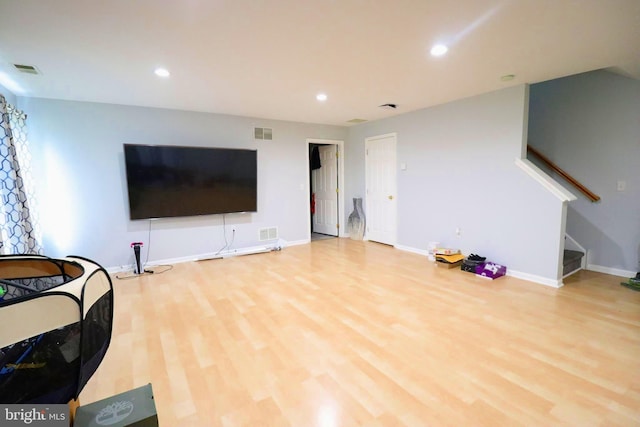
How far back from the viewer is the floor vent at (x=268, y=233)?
5.45 meters

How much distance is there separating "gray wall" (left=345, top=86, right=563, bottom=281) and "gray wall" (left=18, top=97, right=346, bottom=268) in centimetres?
267

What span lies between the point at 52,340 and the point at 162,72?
2.83 meters

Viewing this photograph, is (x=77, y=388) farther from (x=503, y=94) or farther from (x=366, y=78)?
(x=503, y=94)

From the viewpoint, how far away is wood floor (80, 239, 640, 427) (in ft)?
5.45

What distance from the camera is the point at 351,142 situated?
6.27 m

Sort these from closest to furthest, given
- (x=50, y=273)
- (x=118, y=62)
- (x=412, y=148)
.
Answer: (x=50, y=273)
(x=118, y=62)
(x=412, y=148)

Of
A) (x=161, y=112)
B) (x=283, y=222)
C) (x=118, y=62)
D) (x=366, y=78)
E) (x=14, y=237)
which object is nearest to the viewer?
(x=118, y=62)

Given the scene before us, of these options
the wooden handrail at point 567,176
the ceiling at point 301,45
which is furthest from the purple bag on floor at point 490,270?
the ceiling at point 301,45

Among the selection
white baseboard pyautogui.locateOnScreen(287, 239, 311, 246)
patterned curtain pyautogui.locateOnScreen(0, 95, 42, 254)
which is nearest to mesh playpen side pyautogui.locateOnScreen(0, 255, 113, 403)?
patterned curtain pyautogui.locateOnScreen(0, 95, 42, 254)

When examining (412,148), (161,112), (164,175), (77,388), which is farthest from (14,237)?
(412,148)

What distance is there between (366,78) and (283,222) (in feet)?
10.5

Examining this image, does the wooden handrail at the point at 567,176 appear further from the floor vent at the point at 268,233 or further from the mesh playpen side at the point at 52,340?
the mesh playpen side at the point at 52,340

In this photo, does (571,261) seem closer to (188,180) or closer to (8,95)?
(188,180)

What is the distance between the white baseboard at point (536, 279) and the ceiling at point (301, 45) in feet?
7.56
